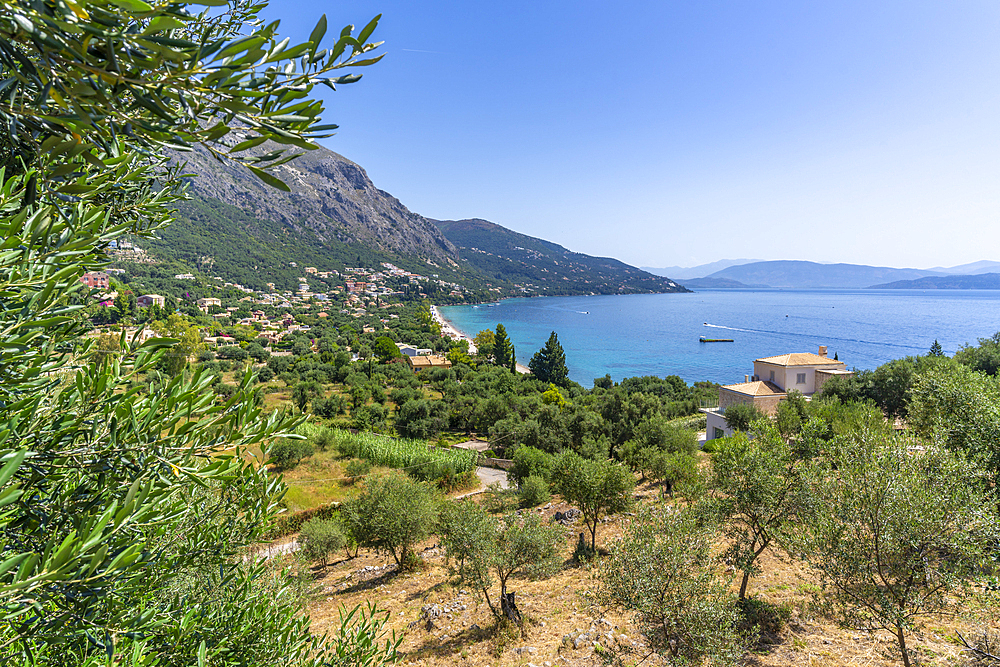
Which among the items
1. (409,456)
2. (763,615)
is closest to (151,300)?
(409,456)

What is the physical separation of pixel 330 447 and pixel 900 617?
31.3 metres

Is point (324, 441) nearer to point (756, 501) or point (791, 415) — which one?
point (756, 501)

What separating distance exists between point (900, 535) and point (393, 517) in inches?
553

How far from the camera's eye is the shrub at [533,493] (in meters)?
21.1

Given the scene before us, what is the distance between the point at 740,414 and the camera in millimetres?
28016

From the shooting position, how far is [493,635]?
34.7ft

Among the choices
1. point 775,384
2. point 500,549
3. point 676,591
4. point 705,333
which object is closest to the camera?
point 676,591

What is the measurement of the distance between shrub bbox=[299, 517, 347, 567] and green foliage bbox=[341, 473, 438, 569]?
606 mm

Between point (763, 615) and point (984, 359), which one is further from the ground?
point (984, 359)

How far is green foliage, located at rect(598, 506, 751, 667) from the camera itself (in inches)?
285

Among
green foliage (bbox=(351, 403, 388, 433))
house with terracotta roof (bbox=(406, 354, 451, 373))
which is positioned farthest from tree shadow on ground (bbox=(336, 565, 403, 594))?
house with terracotta roof (bbox=(406, 354, 451, 373))

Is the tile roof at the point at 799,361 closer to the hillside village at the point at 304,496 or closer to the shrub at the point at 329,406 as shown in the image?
the hillside village at the point at 304,496

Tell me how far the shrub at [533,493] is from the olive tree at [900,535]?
1413 centimetres

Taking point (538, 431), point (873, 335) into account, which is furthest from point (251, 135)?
point (873, 335)
